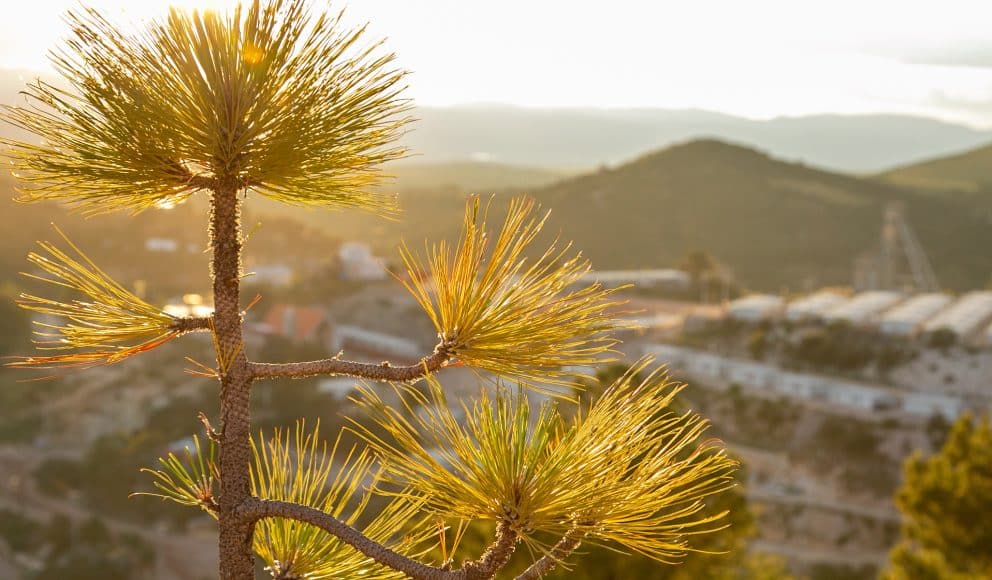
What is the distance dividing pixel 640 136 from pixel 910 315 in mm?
140110

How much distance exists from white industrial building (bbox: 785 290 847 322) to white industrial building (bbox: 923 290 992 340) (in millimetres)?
3583

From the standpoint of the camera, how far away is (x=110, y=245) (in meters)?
38.0

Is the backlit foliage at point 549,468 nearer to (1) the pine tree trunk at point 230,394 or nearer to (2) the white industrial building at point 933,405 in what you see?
(1) the pine tree trunk at point 230,394

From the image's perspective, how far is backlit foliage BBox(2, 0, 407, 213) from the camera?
1.55 meters

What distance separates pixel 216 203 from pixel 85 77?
31cm

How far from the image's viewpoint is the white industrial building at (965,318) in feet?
95.5

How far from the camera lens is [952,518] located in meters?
7.77

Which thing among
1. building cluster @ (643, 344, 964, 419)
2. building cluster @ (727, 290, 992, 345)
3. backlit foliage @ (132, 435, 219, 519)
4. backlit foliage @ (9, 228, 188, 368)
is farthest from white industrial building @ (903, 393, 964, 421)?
backlit foliage @ (9, 228, 188, 368)

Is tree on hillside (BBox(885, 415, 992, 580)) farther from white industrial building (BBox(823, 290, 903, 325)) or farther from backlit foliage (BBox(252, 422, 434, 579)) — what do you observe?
white industrial building (BBox(823, 290, 903, 325))

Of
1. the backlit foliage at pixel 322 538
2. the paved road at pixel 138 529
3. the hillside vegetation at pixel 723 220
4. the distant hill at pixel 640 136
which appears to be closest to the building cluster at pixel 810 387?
the paved road at pixel 138 529

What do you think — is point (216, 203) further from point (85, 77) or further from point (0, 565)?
point (0, 565)

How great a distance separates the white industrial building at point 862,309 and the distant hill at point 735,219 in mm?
→ 9950

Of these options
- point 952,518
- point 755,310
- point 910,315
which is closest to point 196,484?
point 952,518

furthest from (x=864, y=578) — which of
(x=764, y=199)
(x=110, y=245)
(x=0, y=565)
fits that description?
(x=764, y=199)
